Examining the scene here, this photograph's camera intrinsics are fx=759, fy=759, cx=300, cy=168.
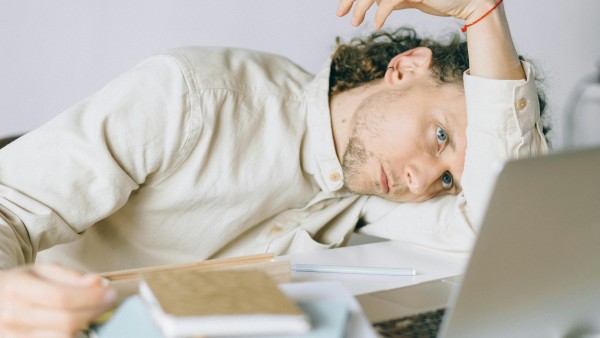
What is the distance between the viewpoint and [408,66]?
1412 mm

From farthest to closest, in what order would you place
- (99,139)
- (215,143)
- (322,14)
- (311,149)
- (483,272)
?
1. (322,14)
2. (311,149)
3. (215,143)
4. (99,139)
5. (483,272)

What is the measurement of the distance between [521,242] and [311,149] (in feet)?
2.36

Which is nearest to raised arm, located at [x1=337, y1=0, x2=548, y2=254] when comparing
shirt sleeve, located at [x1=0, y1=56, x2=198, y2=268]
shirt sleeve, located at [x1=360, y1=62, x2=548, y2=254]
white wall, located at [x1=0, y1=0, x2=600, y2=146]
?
shirt sleeve, located at [x1=360, y1=62, x2=548, y2=254]

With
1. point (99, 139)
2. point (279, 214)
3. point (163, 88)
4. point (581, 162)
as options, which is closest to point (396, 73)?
point (279, 214)

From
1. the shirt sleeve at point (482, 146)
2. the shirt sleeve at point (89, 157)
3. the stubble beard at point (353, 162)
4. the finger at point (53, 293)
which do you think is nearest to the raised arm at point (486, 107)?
the shirt sleeve at point (482, 146)

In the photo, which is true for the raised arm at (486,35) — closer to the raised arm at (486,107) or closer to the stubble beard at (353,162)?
the raised arm at (486,107)

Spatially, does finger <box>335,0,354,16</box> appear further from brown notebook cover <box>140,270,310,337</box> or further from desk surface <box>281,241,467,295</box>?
brown notebook cover <box>140,270,310,337</box>

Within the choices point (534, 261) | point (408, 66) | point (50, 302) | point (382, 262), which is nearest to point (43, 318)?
point (50, 302)

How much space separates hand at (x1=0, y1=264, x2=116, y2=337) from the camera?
0.58 metres

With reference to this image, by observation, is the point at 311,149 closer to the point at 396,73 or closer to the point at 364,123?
the point at 364,123

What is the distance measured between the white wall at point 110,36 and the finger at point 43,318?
1245 millimetres

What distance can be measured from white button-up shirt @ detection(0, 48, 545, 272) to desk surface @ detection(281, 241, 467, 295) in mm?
44

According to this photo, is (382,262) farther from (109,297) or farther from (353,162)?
(109,297)

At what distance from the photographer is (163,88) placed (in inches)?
44.2
